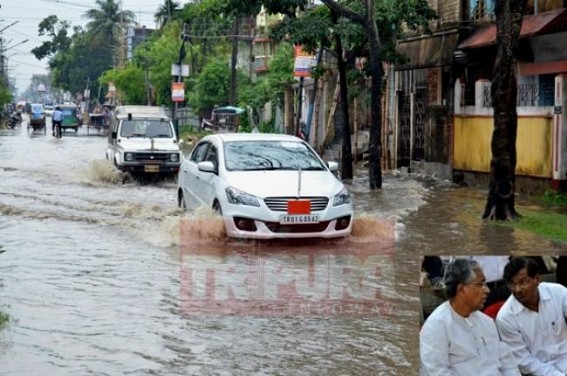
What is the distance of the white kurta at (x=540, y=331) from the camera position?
481 cm

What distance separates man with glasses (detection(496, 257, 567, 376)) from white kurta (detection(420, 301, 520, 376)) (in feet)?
0.61

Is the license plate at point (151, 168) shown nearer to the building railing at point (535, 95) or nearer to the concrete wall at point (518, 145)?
the concrete wall at point (518, 145)

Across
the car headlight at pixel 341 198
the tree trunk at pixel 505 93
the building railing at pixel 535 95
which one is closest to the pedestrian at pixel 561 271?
the car headlight at pixel 341 198

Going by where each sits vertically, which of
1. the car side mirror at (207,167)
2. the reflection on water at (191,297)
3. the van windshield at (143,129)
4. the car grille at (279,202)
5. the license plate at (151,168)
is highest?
the van windshield at (143,129)

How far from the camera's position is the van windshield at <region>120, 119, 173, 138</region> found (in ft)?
81.1

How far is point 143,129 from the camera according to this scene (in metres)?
24.9

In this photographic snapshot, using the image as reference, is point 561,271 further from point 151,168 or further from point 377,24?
point 151,168

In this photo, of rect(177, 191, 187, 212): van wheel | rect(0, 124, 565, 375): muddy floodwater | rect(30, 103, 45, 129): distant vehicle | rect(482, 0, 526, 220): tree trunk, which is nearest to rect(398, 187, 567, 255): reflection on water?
rect(0, 124, 565, 375): muddy floodwater

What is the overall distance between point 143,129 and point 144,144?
961 millimetres

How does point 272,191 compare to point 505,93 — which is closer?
point 272,191

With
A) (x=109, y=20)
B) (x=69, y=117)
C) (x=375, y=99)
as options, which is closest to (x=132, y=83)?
(x=69, y=117)

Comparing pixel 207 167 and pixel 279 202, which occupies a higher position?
pixel 207 167

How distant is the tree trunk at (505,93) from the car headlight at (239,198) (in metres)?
4.49

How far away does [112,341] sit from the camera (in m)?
7.62
